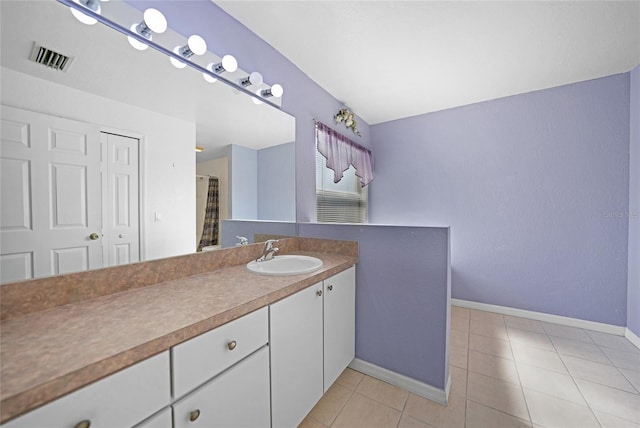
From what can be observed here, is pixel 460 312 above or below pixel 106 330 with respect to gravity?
below

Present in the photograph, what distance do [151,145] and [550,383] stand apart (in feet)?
8.93

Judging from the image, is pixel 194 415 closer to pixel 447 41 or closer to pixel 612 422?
pixel 612 422

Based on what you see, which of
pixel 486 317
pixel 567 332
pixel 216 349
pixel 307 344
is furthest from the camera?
pixel 486 317

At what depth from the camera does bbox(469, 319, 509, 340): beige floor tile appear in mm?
2236

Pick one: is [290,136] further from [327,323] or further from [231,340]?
[231,340]

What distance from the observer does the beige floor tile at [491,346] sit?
195cm

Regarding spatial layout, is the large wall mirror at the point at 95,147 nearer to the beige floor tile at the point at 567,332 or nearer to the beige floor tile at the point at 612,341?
the beige floor tile at the point at 567,332

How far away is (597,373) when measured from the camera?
1.70m

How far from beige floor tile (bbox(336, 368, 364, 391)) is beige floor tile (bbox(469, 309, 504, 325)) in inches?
62.7

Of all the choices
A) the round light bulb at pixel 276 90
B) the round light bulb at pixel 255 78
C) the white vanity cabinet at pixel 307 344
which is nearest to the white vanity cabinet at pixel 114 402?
the white vanity cabinet at pixel 307 344

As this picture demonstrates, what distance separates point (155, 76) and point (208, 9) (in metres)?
0.61

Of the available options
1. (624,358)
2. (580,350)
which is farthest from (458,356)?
(624,358)

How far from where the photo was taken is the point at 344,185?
301 cm

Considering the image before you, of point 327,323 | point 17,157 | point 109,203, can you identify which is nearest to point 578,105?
point 327,323
